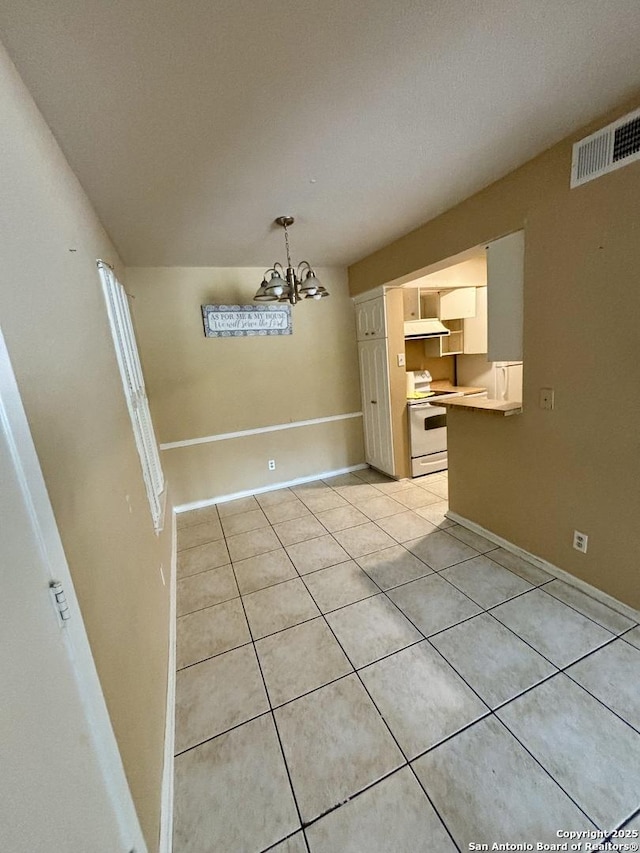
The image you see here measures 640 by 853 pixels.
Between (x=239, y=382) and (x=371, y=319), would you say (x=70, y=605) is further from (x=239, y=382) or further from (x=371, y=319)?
(x=371, y=319)

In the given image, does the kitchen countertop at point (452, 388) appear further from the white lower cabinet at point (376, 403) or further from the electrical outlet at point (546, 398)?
the electrical outlet at point (546, 398)

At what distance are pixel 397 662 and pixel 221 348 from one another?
3065 millimetres

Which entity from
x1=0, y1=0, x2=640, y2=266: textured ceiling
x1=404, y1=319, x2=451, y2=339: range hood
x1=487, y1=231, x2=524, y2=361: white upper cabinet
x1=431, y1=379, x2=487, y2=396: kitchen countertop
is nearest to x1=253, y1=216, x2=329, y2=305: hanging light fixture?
x1=0, y1=0, x2=640, y2=266: textured ceiling

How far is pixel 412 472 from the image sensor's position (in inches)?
154

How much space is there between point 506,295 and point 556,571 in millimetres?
1758

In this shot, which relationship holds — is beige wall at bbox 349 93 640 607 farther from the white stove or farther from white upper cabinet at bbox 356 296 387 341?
the white stove

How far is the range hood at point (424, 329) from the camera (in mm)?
3826

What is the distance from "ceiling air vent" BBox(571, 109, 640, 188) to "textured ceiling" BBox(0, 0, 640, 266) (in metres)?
0.10

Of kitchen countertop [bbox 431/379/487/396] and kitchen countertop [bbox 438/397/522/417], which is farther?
kitchen countertop [bbox 431/379/487/396]

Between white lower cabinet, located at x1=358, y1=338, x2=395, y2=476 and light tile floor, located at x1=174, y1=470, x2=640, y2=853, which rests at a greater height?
white lower cabinet, located at x1=358, y1=338, x2=395, y2=476

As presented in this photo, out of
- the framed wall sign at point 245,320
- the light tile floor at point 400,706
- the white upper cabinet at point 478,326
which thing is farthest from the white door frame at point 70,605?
the white upper cabinet at point 478,326

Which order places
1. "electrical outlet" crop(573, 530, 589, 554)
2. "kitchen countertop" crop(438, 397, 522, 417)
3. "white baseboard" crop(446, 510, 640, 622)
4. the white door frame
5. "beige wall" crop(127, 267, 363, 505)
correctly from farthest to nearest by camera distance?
"beige wall" crop(127, 267, 363, 505), "kitchen countertop" crop(438, 397, 522, 417), "electrical outlet" crop(573, 530, 589, 554), "white baseboard" crop(446, 510, 640, 622), the white door frame

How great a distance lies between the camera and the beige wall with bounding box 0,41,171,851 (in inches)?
31.1

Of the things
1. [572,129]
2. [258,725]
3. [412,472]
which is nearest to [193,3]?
[572,129]
